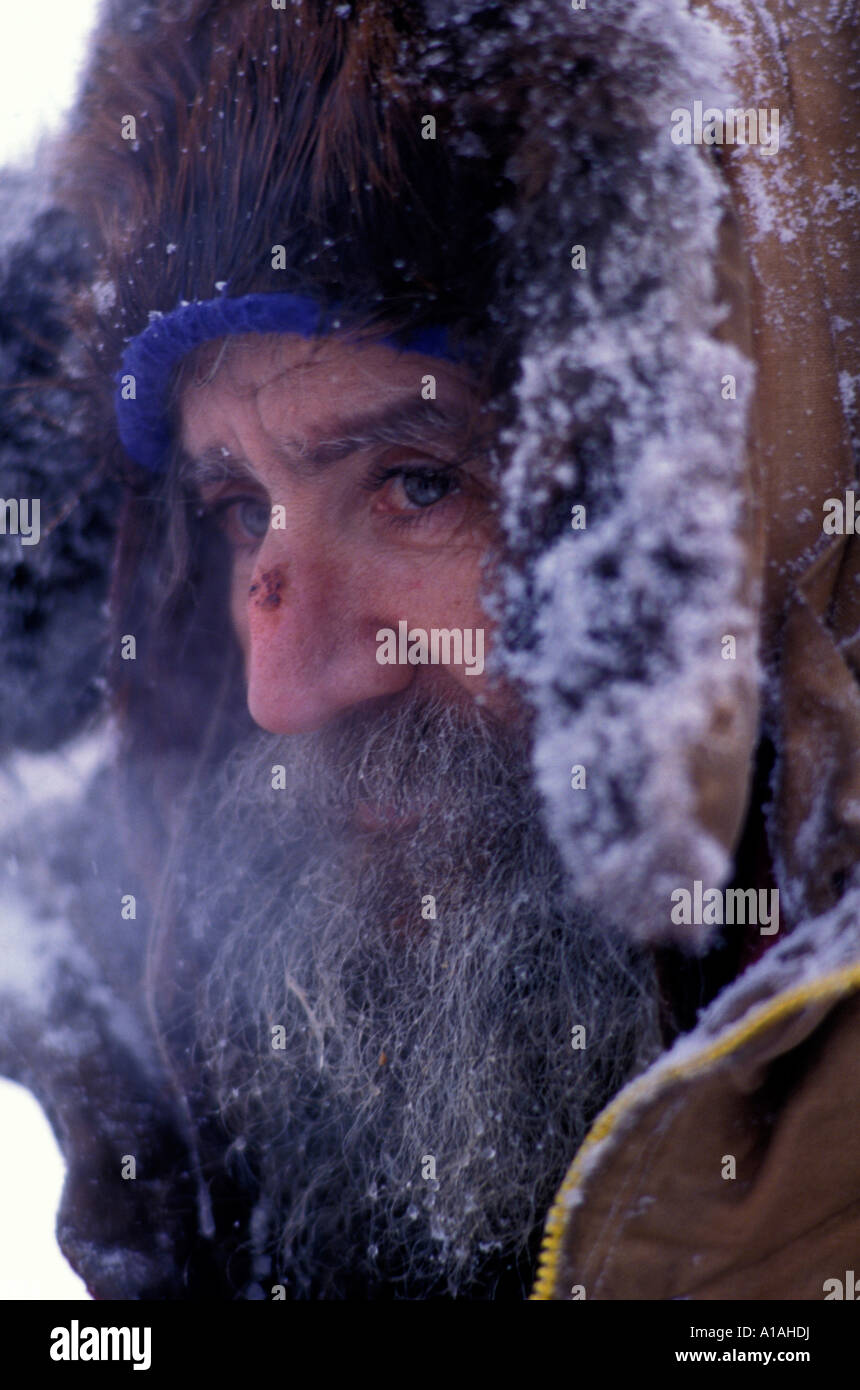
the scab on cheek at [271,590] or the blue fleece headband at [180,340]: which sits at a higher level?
the blue fleece headband at [180,340]

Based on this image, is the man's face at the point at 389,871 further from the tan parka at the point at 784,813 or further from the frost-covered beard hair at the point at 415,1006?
the tan parka at the point at 784,813

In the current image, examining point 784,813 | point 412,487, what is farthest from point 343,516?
point 784,813

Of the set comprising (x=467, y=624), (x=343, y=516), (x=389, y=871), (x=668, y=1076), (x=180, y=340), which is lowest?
(x=668, y=1076)

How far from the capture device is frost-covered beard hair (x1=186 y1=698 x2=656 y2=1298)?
1.09 meters

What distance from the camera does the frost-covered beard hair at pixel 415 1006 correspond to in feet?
3.59

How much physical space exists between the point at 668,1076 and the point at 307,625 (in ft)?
1.76

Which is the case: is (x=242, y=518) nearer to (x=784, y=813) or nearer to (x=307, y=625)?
(x=307, y=625)

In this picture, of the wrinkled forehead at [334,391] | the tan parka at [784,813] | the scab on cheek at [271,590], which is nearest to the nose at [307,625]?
the scab on cheek at [271,590]

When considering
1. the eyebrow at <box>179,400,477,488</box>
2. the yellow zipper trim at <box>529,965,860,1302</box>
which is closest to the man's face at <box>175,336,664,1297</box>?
the eyebrow at <box>179,400,477,488</box>

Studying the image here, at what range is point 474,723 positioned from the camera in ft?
3.55

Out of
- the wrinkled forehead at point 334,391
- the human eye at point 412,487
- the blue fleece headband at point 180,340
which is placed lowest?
the human eye at point 412,487

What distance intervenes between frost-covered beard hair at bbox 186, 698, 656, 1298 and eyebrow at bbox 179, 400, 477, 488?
0.89 ft

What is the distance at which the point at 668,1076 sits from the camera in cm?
87

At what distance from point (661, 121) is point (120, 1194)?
137 cm
